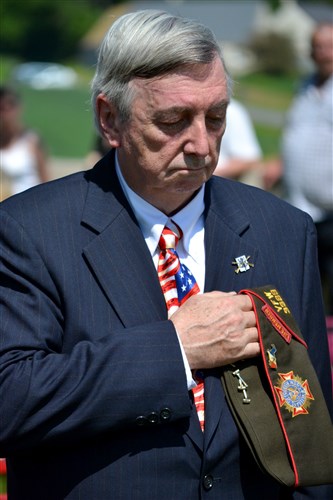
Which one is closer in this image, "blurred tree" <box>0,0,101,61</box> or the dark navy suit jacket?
the dark navy suit jacket

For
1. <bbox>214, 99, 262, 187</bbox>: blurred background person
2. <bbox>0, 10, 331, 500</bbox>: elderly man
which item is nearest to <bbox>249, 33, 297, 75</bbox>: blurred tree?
<bbox>214, 99, 262, 187</bbox>: blurred background person

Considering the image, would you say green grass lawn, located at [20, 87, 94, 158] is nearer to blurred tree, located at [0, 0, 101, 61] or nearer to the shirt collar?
blurred tree, located at [0, 0, 101, 61]

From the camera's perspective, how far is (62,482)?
7.59 ft

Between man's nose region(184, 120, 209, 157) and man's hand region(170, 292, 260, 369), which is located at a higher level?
man's nose region(184, 120, 209, 157)

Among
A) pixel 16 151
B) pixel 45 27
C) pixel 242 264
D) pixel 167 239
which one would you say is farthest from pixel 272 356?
pixel 45 27

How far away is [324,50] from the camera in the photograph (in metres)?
6.83

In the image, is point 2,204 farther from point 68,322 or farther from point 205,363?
point 205,363

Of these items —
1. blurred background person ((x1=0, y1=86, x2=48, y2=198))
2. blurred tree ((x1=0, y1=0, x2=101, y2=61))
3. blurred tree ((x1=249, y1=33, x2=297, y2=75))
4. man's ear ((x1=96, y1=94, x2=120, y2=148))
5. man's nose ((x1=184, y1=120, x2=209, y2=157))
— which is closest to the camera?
man's nose ((x1=184, y1=120, x2=209, y2=157))

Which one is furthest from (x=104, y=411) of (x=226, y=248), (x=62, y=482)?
(x=226, y=248)

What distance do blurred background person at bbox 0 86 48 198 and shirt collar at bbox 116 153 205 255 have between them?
17.4 ft

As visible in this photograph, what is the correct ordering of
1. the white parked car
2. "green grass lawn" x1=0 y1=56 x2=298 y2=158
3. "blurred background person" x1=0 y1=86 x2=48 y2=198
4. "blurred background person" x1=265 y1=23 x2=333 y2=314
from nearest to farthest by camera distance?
1. "blurred background person" x1=265 y1=23 x2=333 y2=314
2. "blurred background person" x1=0 y1=86 x2=48 y2=198
3. "green grass lawn" x1=0 y1=56 x2=298 y2=158
4. the white parked car

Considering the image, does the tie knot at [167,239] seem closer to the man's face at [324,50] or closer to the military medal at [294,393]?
the military medal at [294,393]

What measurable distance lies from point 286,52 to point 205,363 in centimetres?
6407

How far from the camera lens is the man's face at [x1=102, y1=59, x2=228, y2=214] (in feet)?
7.59
